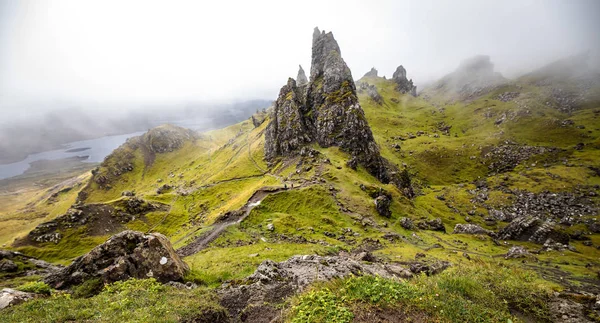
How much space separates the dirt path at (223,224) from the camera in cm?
4917

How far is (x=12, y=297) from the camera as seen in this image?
15.3 m

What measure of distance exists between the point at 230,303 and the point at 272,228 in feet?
123

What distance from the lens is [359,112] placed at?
364 ft

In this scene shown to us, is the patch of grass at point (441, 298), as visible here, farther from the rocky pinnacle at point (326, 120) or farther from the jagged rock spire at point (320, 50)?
the jagged rock spire at point (320, 50)

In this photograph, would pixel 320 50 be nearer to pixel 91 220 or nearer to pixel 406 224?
pixel 406 224

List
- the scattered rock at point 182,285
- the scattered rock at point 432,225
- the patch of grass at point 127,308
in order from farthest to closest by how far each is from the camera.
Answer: the scattered rock at point 432,225 < the scattered rock at point 182,285 < the patch of grass at point 127,308

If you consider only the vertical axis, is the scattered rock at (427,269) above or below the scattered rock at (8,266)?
above

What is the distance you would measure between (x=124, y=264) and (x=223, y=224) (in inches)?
1458

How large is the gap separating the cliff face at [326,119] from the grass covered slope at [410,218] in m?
7.64

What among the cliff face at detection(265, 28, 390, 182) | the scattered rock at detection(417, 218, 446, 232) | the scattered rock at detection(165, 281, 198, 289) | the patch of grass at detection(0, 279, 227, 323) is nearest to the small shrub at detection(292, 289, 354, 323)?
the patch of grass at detection(0, 279, 227, 323)

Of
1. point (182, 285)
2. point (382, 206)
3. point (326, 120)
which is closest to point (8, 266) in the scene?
point (182, 285)

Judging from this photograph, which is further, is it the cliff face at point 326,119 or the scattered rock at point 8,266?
the cliff face at point 326,119

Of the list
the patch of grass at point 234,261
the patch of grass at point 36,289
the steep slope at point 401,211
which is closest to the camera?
the steep slope at point 401,211

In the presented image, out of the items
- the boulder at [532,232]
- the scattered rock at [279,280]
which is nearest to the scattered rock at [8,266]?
the scattered rock at [279,280]
